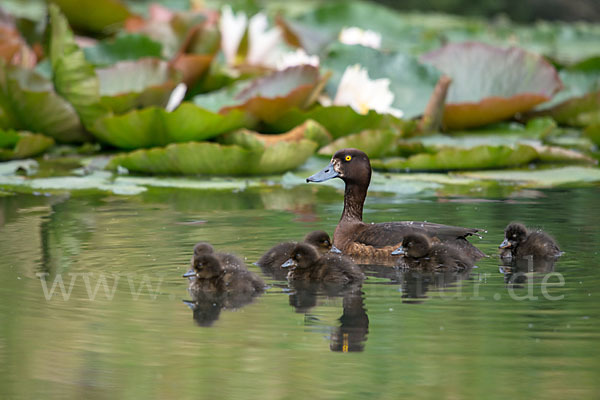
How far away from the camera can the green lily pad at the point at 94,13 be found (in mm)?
10617

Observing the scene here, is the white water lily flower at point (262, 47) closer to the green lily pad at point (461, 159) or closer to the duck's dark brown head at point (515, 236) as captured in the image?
the green lily pad at point (461, 159)

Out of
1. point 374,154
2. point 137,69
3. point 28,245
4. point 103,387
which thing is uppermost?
point 137,69

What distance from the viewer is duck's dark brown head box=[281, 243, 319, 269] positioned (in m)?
4.66

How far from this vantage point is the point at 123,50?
9.45 m

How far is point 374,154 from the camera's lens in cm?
803

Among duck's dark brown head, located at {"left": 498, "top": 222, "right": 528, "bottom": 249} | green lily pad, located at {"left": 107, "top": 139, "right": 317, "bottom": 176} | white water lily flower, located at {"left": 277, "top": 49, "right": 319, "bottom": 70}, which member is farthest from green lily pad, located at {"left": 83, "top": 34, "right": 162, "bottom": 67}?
duck's dark brown head, located at {"left": 498, "top": 222, "right": 528, "bottom": 249}

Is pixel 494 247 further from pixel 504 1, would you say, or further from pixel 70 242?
pixel 504 1

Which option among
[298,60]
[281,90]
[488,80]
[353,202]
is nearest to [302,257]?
[353,202]

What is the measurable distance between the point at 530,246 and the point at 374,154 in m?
3.10

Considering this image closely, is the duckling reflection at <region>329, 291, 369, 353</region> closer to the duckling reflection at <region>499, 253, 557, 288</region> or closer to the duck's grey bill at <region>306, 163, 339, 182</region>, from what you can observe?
the duckling reflection at <region>499, 253, 557, 288</region>

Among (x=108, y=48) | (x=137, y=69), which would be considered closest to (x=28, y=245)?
(x=137, y=69)

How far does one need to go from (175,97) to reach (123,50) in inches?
48.9

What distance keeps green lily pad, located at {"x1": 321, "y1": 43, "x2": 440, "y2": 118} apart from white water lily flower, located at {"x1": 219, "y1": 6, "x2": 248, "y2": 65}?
1015mm

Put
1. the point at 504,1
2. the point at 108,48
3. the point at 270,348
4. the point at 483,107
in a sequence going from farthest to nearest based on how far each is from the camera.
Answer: the point at 504,1, the point at 108,48, the point at 483,107, the point at 270,348
